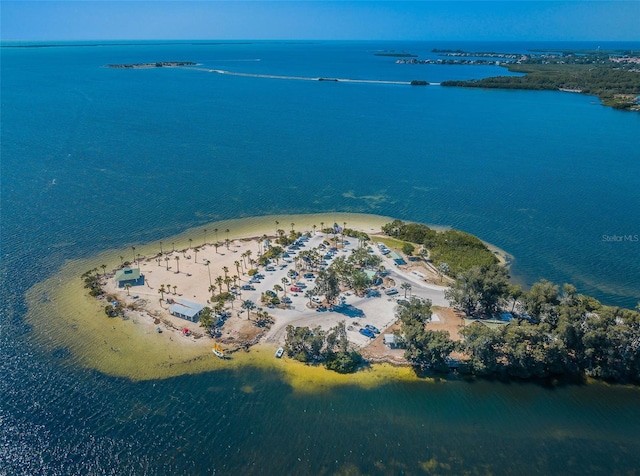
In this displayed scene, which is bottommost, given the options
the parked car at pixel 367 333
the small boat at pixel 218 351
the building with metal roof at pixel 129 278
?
the small boat at pixel 218 351

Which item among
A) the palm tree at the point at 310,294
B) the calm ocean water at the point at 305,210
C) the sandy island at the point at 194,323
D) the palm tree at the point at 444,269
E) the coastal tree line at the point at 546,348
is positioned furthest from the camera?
the palm tree at the point at 444,269

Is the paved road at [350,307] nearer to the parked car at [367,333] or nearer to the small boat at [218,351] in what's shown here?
the parked car at [367,333]

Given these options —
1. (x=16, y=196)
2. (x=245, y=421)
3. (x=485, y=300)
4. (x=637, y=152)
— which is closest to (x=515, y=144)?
(x=637, y=152)

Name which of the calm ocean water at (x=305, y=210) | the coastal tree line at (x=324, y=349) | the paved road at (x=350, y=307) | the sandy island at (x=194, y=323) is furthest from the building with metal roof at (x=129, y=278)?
the coastal tree line at (x=324, y=349)

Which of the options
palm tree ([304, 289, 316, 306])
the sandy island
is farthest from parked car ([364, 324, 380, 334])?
palm tree ([304, 289, 316, 306])

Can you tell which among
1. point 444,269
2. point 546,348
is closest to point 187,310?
point 444,269

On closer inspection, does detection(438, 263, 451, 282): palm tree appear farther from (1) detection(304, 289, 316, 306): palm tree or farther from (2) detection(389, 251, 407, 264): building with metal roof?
(1) detection(304, 289, 316, 306): palm tree
